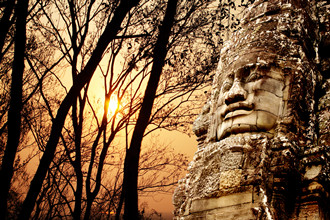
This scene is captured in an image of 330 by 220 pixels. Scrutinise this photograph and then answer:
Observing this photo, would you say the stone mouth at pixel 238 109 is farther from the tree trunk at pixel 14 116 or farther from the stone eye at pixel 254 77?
the tree trunk at pixel 14 116

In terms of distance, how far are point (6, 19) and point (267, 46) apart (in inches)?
161

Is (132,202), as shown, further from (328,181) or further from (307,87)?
(307,87)

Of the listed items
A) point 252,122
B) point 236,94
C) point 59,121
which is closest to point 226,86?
point 236,94

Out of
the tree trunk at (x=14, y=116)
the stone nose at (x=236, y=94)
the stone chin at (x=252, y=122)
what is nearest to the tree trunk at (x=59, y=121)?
the tree trunk at (x=14, y=116)

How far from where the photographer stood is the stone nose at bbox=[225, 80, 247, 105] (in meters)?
5.49

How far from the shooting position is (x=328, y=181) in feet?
15.8

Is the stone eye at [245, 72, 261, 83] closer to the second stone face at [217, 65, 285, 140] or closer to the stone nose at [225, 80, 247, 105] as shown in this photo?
the second stone face at [217, 65, 285, 140]

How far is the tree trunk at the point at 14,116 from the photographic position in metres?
4.81

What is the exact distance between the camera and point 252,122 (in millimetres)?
5316

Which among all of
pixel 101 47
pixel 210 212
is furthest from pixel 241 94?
pixel 101 47

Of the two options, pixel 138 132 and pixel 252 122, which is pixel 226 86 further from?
pixel 138 132

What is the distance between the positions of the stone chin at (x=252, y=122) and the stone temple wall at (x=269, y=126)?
0.01 m

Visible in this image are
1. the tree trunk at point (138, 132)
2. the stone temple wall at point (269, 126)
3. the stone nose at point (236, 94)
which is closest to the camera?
the tree trunk at point (138, 132)

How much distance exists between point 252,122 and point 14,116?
3.31m
